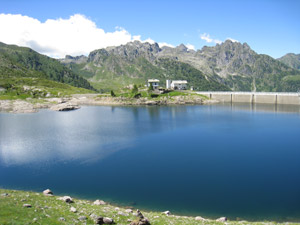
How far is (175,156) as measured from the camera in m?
54.0

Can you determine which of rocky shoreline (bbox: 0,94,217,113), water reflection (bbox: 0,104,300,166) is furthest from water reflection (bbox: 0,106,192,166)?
rocky shoreline (bbox: 0,94,217,113)

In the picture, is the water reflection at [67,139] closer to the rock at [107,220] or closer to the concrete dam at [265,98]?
the rock at [107,220]

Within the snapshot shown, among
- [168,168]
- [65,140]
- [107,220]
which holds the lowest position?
[168,168]

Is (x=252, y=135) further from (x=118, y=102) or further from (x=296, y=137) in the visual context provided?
(x=118, y=102)

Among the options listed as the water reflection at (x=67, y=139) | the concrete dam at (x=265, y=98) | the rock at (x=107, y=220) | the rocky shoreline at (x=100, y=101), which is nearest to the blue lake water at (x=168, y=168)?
the water reflection at (x=67, y=139)

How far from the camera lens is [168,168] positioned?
1807 inches

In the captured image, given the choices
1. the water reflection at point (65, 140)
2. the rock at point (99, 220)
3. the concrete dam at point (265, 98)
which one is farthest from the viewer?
the concrete dam at point (265, 98)

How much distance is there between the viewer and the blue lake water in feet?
109

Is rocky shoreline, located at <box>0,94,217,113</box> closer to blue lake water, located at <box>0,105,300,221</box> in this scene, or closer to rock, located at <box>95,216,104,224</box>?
blue lake water, located at <box>0,105,300,221</box>

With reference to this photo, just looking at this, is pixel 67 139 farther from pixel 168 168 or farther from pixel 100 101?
pixel 100 101

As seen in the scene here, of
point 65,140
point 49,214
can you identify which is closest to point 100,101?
point 65,140

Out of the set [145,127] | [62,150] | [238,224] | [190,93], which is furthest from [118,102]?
[238,224]

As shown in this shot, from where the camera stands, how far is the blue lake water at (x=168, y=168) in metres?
33.2

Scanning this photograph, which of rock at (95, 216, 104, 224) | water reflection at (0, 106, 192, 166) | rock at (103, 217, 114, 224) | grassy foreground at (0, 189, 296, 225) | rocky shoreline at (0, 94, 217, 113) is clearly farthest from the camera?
rocky shoreline at (0, 94, 217, 113)
